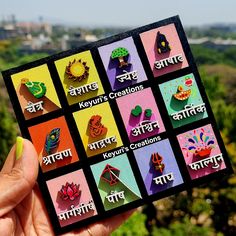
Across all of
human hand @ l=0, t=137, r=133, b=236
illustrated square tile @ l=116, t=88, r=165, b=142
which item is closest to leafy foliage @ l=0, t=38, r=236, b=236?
human hand @ l=0, t=137, r=133, b=236

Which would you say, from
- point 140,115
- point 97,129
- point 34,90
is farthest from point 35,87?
point 140,115

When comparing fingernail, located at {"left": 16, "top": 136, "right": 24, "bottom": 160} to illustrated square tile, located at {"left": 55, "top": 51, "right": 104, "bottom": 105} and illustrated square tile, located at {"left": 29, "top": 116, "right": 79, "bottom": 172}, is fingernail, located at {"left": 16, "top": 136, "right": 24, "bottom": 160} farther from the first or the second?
illustrated square tile, located at {"left": 55, "top": 51, "right": 104, "bottom": 105}

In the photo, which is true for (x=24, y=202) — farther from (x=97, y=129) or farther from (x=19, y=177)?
(x=97, y=129)

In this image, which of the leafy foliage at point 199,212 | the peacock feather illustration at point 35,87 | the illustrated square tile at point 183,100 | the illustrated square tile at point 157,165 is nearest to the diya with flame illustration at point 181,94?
the illustrated square tile at point 183,100

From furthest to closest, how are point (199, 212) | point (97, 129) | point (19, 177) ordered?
point (199, 212), point (97, 129), point (19, 177)

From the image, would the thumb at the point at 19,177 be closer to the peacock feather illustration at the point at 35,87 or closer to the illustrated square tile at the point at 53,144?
the illustrated square tile at the point at 53,144

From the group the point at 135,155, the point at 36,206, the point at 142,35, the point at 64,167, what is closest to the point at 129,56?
the point at 142,35
